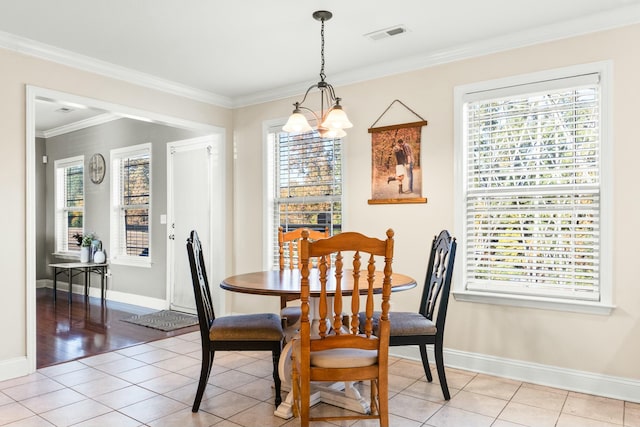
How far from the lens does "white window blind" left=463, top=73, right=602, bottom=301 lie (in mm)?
2988

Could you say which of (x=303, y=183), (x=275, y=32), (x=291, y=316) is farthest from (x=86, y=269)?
(x=275, y=32)

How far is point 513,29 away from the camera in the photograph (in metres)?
3.12

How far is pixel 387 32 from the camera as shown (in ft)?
10.4

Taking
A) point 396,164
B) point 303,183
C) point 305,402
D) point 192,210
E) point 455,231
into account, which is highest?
point 396,164

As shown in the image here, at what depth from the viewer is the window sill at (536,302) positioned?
2.90 meters

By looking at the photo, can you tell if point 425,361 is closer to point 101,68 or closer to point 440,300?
point 440,300

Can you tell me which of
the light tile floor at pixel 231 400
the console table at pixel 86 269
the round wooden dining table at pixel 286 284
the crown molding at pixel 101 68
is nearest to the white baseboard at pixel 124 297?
the console table at pixel 86 269

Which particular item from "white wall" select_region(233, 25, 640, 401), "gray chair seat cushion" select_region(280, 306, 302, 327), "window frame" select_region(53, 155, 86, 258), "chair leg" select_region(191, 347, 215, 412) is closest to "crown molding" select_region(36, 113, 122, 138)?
"window frame" select_region(53, 155, 86, 258)

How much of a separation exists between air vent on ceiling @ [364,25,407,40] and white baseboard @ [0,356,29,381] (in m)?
3.47

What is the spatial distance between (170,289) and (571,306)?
4315 mm

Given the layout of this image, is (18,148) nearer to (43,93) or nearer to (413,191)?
(43,93)

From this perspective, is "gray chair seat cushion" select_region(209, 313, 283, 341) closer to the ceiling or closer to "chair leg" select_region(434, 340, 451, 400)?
"chair leg" select_region(434, 340, 451, 400)

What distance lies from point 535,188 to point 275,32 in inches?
84.7

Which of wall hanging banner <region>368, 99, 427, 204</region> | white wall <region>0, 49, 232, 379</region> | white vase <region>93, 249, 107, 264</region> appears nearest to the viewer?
white wall <region>0, 49, 232, 379</region>
